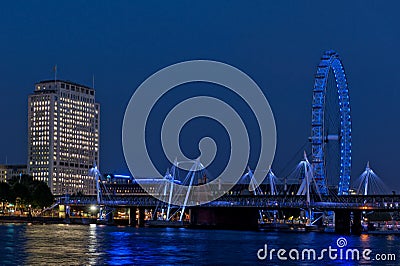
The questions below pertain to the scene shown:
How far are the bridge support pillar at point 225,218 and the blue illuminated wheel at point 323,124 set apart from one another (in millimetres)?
25967

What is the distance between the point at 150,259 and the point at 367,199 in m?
73.8

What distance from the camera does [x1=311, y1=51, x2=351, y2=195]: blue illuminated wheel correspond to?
12262cm

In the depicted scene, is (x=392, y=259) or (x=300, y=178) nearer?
(x=392, y=259)

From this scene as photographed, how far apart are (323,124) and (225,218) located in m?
35.1

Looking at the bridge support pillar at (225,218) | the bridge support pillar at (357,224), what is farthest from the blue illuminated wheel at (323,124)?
the bridge support pillar at (225,218)

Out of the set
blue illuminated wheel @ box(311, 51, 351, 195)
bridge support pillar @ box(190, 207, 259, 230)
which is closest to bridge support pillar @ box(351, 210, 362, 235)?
blue illuminated wheel @ box(311, 51, 351, 195)

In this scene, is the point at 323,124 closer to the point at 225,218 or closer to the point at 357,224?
the point at 357,224

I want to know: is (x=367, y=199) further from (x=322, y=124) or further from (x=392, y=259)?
(x=392, y=259)

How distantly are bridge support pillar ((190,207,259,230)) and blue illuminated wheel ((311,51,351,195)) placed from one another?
26.0 meters

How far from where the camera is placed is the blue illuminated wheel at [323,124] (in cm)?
12262

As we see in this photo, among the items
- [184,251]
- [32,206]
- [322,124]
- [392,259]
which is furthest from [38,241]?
[32,206]

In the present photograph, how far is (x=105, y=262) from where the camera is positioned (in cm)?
5359

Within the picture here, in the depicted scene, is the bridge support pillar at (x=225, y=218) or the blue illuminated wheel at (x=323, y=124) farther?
the bridge support pillar at (x=225, y=218)

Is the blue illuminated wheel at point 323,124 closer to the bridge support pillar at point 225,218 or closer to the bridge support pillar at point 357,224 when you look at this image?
the bridge support pillar at point 357,224
